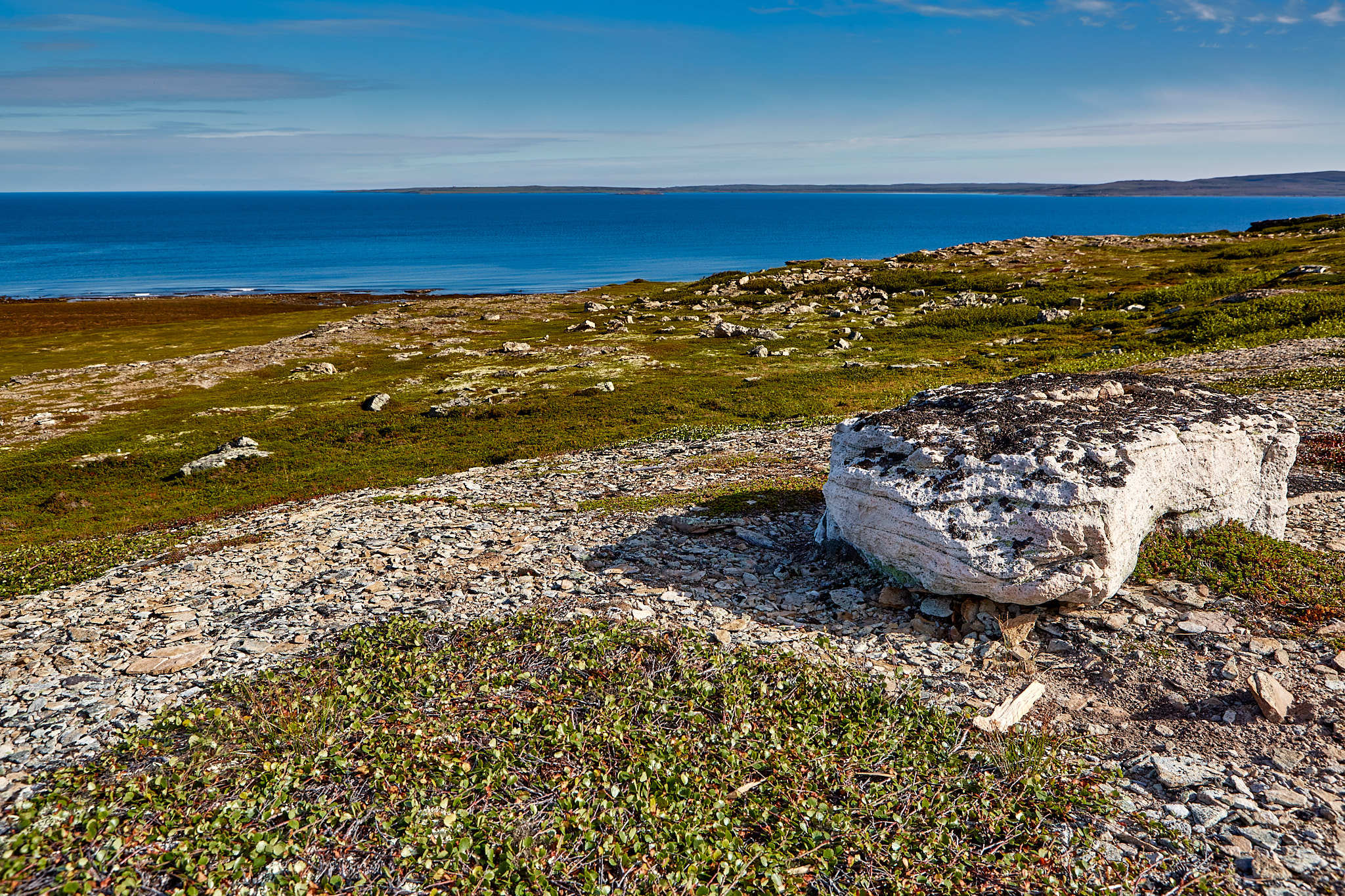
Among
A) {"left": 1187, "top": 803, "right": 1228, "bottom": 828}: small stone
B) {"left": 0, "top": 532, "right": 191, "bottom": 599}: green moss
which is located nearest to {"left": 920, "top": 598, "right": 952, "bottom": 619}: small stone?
{"left": 1187, "top": 803, "right": 1228, "bottom": 828}: small stone

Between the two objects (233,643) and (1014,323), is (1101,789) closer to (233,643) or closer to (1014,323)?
(233,643)

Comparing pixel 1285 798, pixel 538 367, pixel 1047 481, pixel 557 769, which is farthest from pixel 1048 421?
pixel 538 367

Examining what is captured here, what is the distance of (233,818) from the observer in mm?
8992

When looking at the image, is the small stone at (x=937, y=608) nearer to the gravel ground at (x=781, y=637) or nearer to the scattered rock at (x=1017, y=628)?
the gravel ground at (x=781, y=637)

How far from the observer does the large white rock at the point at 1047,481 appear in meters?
A: 12.8

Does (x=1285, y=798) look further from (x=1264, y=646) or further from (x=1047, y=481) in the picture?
(x=1047, y=481)

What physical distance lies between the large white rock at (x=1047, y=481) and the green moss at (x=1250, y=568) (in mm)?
403

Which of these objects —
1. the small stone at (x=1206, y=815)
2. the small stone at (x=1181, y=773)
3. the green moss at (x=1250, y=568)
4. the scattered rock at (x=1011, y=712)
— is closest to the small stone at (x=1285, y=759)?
the small stone at (x=1181, y=773)

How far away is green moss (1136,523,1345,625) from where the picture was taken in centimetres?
1342

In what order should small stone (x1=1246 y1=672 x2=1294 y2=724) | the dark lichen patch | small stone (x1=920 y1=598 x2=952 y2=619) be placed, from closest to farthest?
small stone (x1=1246 y1=672 x2=1294 y2=724), the dark lichen patch, small stone (x1=920 y1=598 x2=952 y2=619)

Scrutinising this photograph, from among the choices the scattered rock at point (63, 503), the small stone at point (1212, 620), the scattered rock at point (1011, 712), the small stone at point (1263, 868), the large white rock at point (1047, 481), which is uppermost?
the large white rock at point (1047, 481)

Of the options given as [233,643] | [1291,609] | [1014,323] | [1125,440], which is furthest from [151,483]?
[1014,323]

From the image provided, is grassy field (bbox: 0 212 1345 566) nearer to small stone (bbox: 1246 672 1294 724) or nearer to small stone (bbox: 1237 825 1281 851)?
small stone (bbox: 1246 672 1294 724)

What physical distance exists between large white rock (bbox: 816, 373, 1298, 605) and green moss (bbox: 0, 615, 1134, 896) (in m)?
3.04
